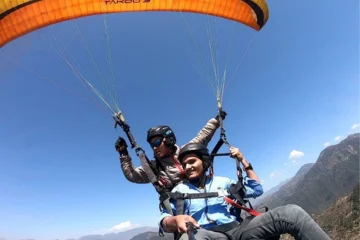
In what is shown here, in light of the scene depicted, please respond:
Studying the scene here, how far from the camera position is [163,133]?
5.94 m

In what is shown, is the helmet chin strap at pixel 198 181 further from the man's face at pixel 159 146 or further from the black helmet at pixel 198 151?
the man's face at pixel 159 146

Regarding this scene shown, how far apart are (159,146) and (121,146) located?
36.0 inches

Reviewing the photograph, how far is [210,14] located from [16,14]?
243 inches

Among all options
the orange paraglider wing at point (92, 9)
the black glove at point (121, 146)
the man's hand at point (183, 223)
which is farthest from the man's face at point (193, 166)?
the orange paraglider wing at point (92, 9)

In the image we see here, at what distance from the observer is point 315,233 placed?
322cm

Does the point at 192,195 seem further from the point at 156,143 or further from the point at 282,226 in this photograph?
the point at 156,143

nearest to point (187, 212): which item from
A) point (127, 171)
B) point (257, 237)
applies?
point (257, 237)

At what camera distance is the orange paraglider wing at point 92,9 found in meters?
8.87

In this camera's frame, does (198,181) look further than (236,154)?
No

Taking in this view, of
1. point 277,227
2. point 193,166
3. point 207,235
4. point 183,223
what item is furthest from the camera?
point 193,166

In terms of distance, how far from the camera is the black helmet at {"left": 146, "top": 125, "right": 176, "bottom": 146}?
5.95 metres

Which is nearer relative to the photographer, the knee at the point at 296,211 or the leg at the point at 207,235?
the knee at the point at 296,211

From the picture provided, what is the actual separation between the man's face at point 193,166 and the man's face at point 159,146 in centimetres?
159

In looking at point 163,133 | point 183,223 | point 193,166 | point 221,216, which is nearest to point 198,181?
point 193,166
